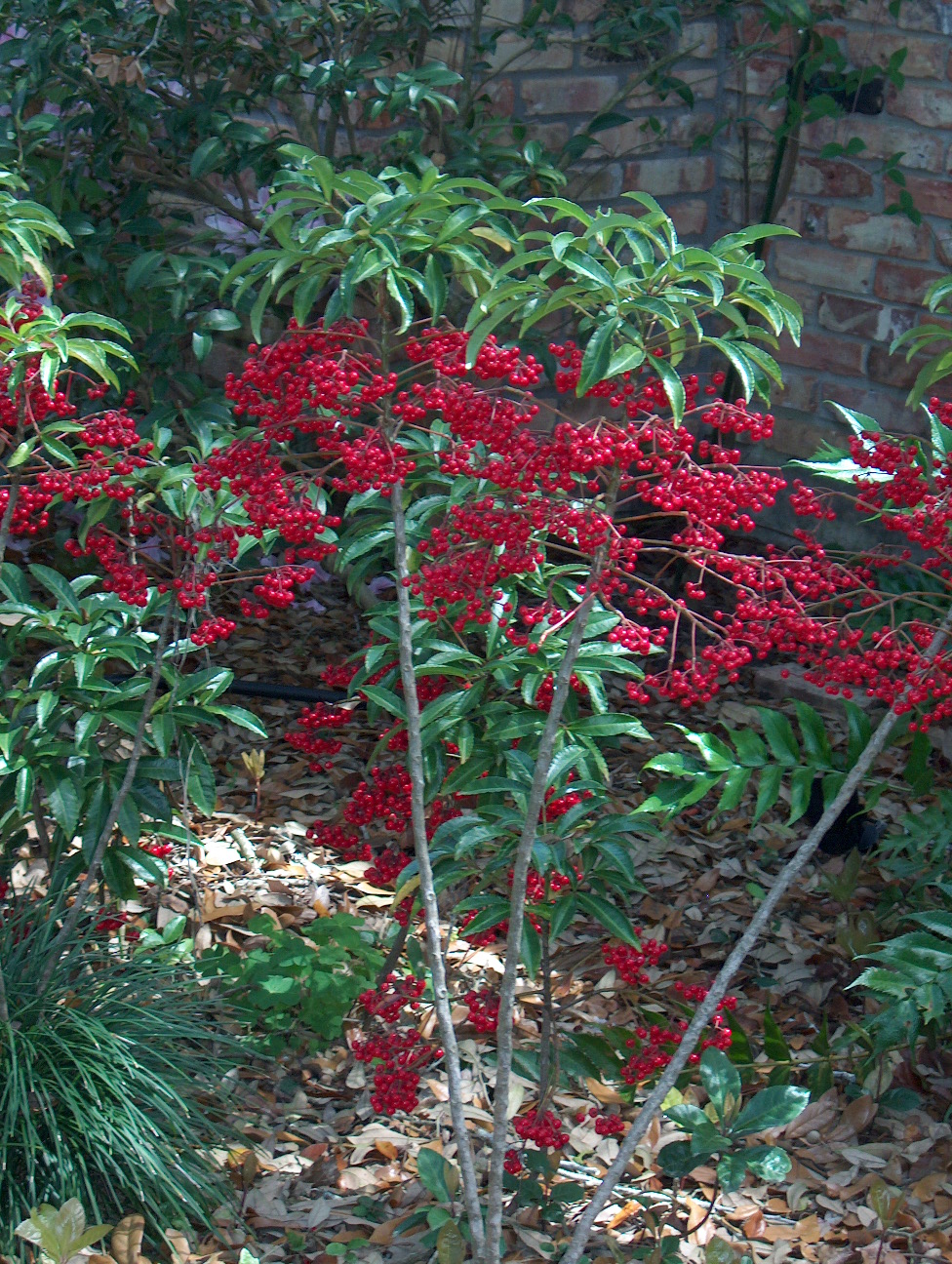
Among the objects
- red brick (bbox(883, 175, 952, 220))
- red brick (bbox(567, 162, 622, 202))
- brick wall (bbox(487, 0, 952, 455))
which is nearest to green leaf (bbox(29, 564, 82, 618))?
brick wall (bbox(487, 0, 952, 455))

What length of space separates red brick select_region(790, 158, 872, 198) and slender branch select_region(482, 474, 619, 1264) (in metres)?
2.76

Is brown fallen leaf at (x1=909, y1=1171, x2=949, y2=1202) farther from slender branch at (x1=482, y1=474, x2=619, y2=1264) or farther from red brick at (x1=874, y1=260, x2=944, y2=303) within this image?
red brick at (x1=874, y1=260, x2=944, y2=303)

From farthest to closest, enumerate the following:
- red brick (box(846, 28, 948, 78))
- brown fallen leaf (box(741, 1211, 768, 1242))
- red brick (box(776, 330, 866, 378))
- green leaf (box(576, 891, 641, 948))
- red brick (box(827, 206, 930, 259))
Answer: red brick (box(776, 330, 866, 378)), red brick (box(827, 206, 930, 259)), red brick (box(846, 28, 948, 78)), brown fallen leaf (box(741, 1211, 768, 1242)), green leaf (box(576, 891, 641, 948))

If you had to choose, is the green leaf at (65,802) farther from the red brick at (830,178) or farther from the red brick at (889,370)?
the red brick at (830,178)

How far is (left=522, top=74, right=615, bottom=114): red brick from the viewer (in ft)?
13.4

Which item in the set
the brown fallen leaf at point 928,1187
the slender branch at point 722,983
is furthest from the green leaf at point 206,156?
the brown fallen leaf at point 928,1187

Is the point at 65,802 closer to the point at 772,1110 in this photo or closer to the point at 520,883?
the point at 520,883

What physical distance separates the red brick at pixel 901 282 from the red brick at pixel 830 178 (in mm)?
245

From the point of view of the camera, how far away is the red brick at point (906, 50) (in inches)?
143

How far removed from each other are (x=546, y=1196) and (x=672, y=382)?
51.7 inches

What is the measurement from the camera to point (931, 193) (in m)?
3.70

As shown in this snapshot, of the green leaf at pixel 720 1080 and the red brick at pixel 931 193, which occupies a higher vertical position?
the red brick at pixel 931 193

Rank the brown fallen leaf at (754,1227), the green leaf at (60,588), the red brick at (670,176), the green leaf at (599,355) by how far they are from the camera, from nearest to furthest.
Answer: the green leaf at (599,355), the brown fallen leaf at (754,1227), the green leaf at (60,588), the red brick at (670,176)

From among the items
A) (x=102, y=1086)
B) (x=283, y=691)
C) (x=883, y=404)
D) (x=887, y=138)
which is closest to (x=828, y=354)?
(x=883, y=404)
